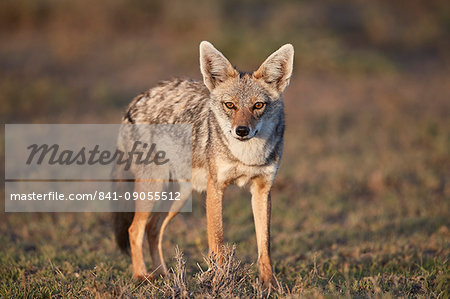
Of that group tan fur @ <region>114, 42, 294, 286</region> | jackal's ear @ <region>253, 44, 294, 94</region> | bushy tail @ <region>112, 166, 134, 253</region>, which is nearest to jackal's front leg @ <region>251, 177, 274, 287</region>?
tan fur @ <region>114, 42, 294, 286</region>

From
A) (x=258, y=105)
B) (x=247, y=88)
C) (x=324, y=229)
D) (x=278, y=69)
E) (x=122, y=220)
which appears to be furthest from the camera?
(x=324, y=229)

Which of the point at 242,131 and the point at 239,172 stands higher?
the point at 242,131

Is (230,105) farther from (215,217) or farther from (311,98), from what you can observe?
(311,98)

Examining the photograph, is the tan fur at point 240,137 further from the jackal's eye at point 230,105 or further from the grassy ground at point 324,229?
the grassy ground at point 324,229

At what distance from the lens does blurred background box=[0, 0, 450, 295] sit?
5.79 meters

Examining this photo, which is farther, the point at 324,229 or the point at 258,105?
the point at 324,229

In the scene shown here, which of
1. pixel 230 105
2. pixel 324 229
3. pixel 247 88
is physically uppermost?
pixel 247 88

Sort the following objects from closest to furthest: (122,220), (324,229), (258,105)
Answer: (258,105) < (122,220) < (324,229)

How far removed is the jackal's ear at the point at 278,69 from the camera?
14.2ft

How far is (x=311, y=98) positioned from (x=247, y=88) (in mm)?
8043

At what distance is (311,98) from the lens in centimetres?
1207

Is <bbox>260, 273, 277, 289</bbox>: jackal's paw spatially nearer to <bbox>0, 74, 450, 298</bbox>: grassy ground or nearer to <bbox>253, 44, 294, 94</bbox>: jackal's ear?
<bbox>0, 74, 450, 298</bbox>: grassy ground

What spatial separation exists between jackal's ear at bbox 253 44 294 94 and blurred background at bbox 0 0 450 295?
1.76 m

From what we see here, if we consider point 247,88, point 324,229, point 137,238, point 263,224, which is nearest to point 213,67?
point 247,88
